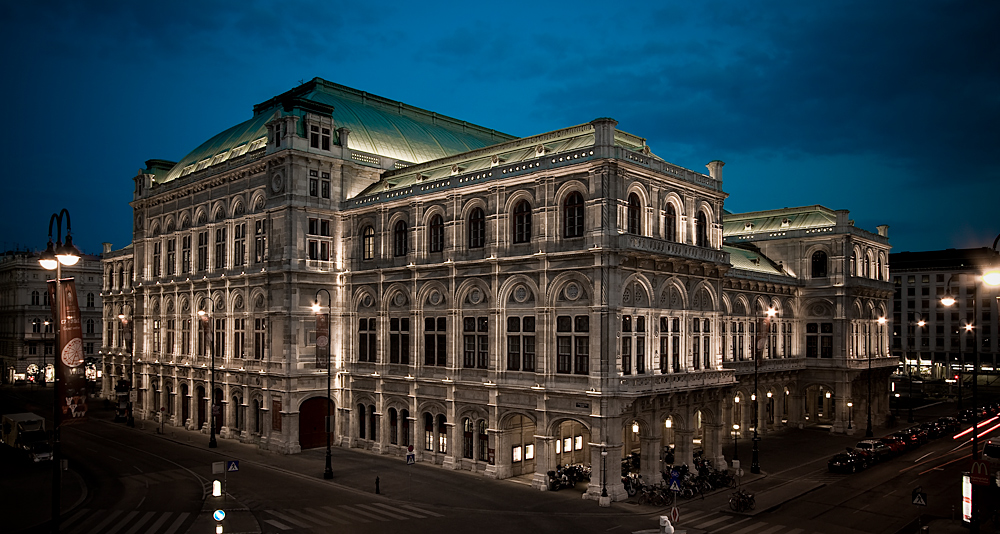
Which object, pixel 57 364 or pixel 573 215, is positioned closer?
pixel 57 364

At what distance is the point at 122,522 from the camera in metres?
34.4

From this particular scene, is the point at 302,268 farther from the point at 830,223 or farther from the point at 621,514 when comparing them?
the point at 830,223

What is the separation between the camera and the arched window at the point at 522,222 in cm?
4453

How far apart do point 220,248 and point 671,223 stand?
3930 cm

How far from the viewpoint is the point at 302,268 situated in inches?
2162

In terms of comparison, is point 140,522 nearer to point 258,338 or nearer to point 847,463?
point 258,338

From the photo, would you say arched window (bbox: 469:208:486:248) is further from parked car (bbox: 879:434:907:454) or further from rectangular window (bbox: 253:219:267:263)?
parked car (bbox: 879:434:907:454)

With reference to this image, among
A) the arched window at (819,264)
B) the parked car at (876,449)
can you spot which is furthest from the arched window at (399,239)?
the arched window at (819,264)

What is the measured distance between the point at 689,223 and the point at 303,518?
94.5 feet

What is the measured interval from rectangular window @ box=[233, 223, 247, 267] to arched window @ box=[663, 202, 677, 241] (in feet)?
114

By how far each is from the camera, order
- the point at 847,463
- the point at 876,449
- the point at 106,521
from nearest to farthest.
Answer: the point at 106,521, the point at 847,463, the point at 876,449

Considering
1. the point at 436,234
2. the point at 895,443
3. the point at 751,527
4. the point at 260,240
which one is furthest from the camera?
the point at 260,240

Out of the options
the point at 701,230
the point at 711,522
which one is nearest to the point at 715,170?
the point at 701,230

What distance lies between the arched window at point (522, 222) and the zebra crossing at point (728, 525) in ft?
59.8
